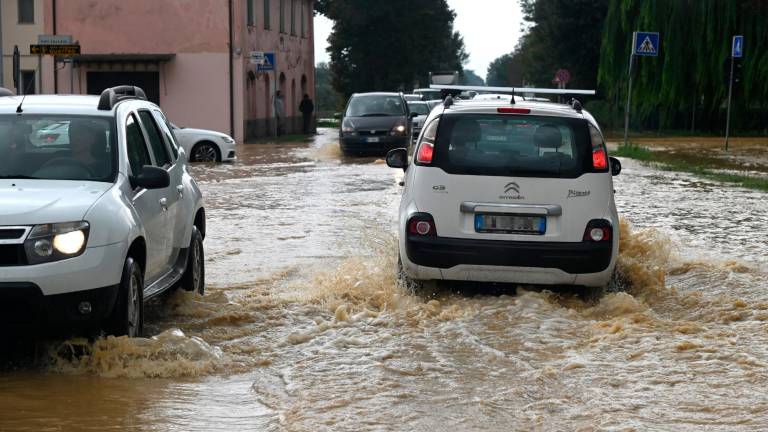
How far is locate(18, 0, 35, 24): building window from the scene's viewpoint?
44.8 metres

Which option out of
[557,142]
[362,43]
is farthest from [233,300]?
[362,43]

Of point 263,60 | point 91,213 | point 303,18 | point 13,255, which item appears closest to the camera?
point 13,255

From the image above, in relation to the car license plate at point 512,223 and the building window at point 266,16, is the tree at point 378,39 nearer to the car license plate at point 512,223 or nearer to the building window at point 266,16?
the building window at point 266,16

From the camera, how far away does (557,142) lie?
978 centimetres

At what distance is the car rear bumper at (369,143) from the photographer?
33000 mm

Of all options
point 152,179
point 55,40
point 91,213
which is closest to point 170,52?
point 55,40

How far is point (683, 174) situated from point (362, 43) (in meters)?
45.9

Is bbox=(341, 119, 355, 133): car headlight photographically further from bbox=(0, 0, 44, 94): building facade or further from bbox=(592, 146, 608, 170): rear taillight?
bbox=(592, 146, 608, 170): rear taillight

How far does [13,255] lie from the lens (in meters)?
6.97

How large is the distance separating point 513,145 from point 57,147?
348 centimetres

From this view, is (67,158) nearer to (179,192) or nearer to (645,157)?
(179,192)

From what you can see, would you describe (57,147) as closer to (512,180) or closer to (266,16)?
(512,180)

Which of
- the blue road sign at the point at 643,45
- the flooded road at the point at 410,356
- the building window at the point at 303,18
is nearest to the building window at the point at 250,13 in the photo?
the building window at the point at 303,18

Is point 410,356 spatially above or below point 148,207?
below
